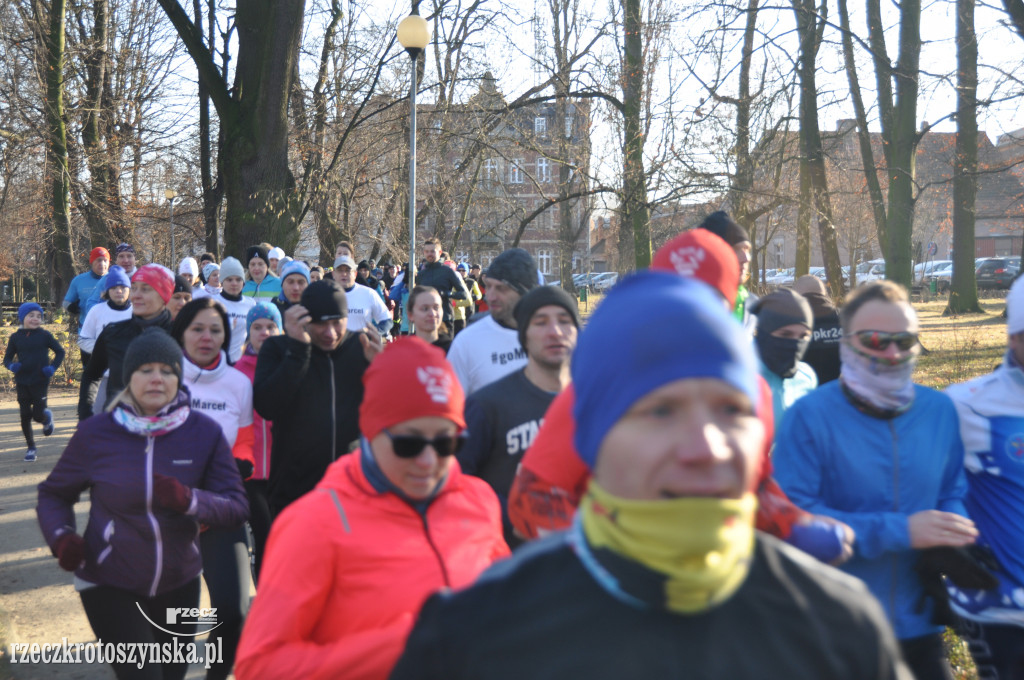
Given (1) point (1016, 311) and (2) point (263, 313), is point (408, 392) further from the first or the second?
(2) point (263, 313)

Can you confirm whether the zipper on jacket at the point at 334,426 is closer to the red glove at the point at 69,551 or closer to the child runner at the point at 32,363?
the red glove at the point at 69,551

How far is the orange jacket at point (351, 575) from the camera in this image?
232 cm

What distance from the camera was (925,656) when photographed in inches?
127

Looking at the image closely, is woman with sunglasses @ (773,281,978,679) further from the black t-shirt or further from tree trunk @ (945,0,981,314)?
tree trunk @ (945,0,981,314)

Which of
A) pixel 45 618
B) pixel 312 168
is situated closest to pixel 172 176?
pixel 312 168

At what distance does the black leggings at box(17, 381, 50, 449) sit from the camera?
34.5 feet

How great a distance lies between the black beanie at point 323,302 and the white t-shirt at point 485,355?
2.42 ft

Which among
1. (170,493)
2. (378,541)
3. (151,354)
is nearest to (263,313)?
(151,354)

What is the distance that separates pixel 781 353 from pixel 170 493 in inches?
111

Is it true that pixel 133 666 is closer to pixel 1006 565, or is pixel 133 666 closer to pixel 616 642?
pixel 616 642

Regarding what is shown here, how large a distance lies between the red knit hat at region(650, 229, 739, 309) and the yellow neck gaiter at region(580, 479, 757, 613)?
69.5 inches

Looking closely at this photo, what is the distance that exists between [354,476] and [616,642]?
4.83 feet

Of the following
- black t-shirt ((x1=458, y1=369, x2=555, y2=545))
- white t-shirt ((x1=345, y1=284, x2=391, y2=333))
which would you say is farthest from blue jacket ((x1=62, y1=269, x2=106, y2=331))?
black t-shirt ((x1=458, y1=369, x2=555, y2=545))

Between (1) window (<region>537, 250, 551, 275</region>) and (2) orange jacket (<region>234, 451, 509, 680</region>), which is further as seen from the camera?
(1) window (<region>537, 250, 551, 275</region>)
